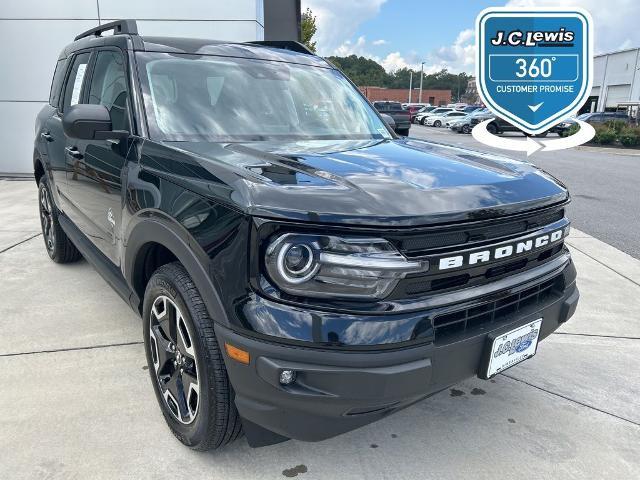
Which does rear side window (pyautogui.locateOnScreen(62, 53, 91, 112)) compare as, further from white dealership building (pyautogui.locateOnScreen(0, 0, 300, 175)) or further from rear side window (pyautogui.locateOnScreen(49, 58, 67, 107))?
white dealership building (pyautogui.locateOnScreen(0, 0, 300, 175))

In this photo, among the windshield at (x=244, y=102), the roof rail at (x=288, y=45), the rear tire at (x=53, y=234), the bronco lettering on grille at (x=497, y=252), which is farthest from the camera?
the rear tire at (x=53, y=234)

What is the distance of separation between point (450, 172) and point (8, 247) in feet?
16.2

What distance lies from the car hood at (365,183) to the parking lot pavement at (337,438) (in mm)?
1155

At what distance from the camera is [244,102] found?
115 inches

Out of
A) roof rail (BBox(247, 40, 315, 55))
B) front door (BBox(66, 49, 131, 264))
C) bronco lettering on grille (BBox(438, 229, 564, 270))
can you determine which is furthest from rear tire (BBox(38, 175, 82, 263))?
bronco lettering on grille (BBox(438, 229, 564, 270))

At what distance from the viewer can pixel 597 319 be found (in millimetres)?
3967

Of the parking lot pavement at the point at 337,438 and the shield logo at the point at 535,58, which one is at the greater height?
the shield logo at the point at 535,58

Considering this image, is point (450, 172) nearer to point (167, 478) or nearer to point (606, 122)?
Result: point (167, 478)

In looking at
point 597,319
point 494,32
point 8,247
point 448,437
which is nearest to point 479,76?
point 494,32

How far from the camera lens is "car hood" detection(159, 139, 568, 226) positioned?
1749mm

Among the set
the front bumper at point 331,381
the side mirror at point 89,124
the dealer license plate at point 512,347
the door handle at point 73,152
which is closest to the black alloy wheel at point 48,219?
the door handle at point 73,152

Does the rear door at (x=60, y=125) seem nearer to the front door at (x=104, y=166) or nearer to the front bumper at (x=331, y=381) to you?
the front door at (x=104, y=166)

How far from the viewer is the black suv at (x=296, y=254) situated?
173 cm

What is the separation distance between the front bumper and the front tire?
0.12 metres
